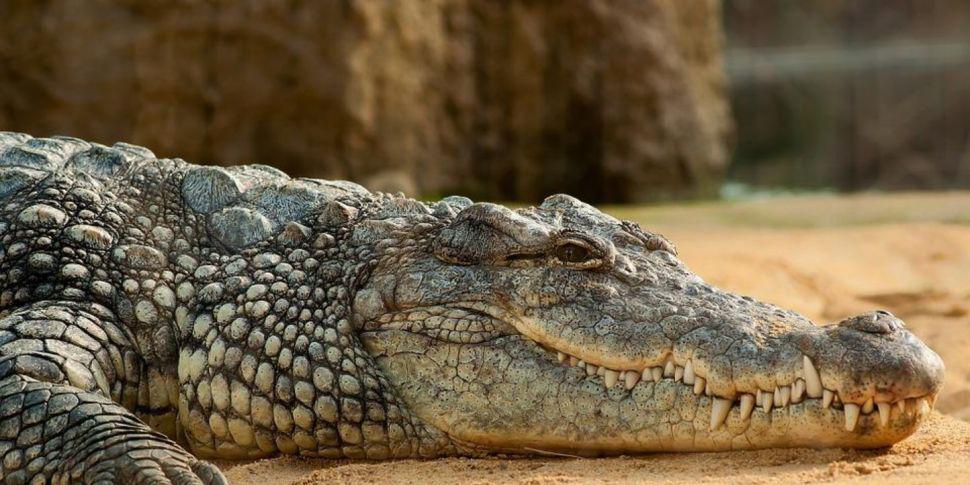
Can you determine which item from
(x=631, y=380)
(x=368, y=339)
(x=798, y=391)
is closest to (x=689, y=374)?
(x=631, y=380)

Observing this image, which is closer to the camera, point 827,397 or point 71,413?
point 827,397

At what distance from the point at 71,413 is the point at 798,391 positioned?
187 cm

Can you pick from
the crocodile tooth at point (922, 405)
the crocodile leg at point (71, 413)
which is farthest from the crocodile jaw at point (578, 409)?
the crocodile leg at point (71, 413)

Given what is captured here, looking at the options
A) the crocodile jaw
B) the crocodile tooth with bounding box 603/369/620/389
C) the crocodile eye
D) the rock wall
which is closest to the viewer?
the crocodile jaw

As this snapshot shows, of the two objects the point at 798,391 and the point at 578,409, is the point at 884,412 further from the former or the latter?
the point at 578,409

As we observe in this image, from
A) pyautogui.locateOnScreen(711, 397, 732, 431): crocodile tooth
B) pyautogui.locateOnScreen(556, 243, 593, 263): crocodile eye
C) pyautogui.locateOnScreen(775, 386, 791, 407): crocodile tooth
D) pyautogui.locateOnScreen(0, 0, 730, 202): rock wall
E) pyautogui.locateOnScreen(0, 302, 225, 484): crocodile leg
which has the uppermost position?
pyautogui.locateOnScreen(0, 0, 730, 202): rock wall

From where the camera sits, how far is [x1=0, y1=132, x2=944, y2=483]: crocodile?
10.0 feet

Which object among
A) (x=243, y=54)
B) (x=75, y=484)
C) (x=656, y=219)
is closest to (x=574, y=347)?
(x=75, y=484)

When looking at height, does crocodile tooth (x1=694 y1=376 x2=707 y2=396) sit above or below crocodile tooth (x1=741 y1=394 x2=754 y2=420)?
above

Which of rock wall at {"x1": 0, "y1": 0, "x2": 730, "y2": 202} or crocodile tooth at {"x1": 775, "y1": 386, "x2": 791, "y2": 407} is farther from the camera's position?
rock wall at {"x1": 0, "y1": 0, "x2": 730, "y2": 202}

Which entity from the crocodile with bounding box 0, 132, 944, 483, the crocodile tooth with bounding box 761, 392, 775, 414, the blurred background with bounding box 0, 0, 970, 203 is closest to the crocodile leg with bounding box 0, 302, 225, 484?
the crocodile with bounding box 0, 132, 944, 483

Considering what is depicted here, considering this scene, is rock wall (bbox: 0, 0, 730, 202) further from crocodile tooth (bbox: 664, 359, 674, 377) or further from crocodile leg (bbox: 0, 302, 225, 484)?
crocodile tooth (bbox: 664, 359, 674, 377)

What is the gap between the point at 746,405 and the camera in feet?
10.2

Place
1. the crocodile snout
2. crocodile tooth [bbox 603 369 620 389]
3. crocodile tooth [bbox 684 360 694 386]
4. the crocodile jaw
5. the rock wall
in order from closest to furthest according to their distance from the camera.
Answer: the crocodile snout → the crocodile jaw → crocodile tooth [bbox 684 360 694 386] → crocodile tooth [bbox 603 369 620 389] → the rock wall
